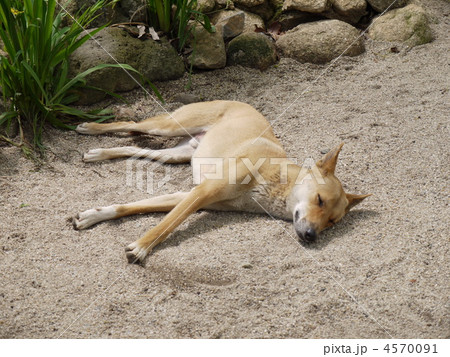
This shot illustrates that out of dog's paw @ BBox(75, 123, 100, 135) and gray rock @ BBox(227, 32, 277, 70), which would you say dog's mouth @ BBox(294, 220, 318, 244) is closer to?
dog's paw @ BBox(75, 123, 100, 135)

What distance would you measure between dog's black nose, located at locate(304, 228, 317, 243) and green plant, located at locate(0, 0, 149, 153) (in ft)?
8.01

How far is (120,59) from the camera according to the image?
5.31 metres

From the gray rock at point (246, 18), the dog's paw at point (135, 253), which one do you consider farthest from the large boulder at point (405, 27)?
the dog's paw at point (135, 253)

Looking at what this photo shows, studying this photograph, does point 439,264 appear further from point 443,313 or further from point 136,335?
point 136,335

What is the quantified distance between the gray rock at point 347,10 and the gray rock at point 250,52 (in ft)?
3.60

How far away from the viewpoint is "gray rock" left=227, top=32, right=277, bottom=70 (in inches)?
237

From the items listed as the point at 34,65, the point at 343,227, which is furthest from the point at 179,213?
the point at 34,65

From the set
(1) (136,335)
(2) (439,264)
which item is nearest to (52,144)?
(1) (136,335)

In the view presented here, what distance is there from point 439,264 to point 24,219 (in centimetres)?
282

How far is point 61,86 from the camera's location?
15.7 ft

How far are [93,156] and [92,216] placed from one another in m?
0.98

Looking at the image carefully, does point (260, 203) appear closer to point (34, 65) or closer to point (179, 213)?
point (179, 213)

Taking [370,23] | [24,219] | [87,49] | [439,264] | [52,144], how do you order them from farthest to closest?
[370,23], [87,49], [52,144], [24,219], [439,264]

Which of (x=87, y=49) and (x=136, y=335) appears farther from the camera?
(x=87, y=49)
